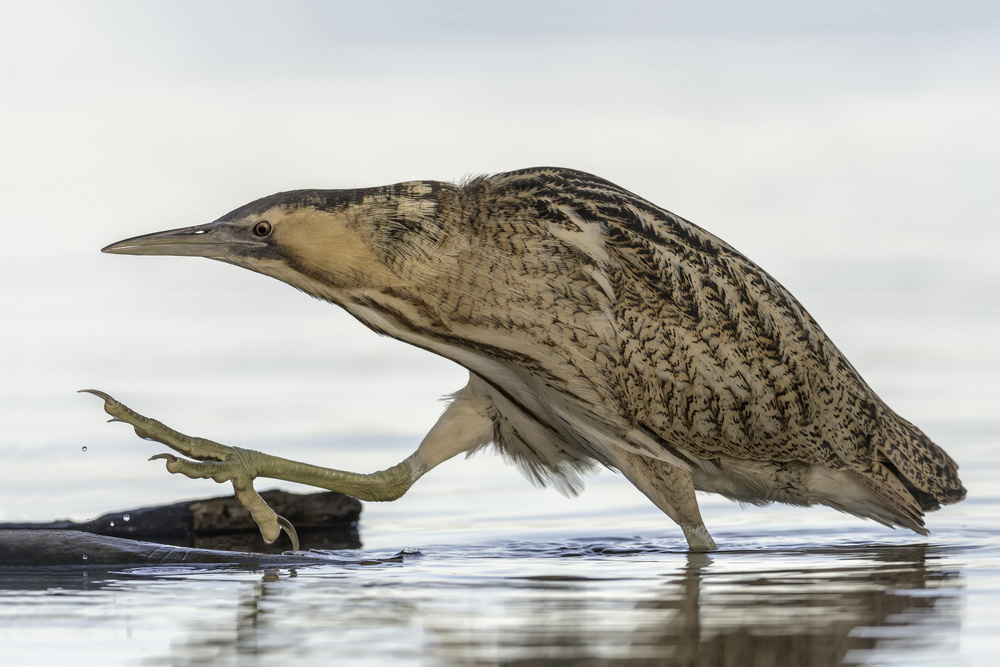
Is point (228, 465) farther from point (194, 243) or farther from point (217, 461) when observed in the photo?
point (194, 243)

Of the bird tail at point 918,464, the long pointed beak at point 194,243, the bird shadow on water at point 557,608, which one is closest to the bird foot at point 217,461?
the bird shadow on water at point 557,608

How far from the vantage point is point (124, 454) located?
8547 mm

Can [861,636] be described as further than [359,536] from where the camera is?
No

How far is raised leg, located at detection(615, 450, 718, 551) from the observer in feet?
18.0

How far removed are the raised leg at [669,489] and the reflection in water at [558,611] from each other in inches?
15.5

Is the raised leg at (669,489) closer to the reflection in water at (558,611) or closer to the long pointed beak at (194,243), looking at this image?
the reflection in water at (558,611)

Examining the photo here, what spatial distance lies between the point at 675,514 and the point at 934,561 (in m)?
0.95

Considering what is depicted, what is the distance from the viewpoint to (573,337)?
209 inches

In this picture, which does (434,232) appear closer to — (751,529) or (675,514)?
(675,514)

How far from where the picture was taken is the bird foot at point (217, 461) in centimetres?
533

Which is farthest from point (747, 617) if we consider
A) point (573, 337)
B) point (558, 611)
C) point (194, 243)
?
point (194, 243)

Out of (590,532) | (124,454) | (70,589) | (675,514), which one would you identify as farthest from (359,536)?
(124,454)

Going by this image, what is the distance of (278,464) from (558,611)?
2080 mm

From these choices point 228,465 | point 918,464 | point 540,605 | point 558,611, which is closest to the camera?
point 558,611
